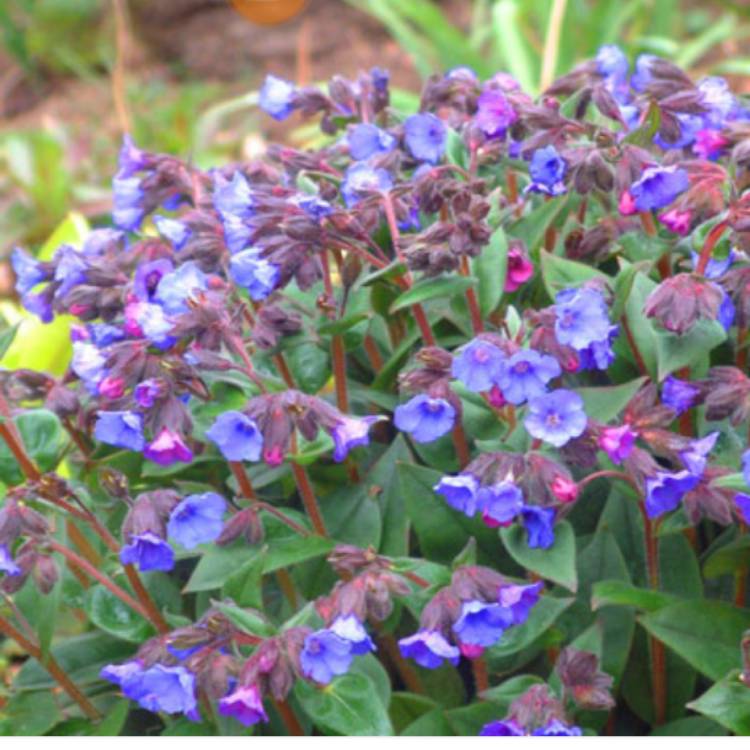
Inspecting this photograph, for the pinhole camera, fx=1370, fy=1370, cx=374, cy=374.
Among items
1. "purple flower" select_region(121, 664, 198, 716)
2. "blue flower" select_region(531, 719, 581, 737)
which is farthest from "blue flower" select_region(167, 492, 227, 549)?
"blue flower" select_region(531, 719, 581, 737)

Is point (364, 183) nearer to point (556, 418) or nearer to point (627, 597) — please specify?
point (556, 418)

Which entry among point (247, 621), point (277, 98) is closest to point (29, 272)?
point (277, 98)

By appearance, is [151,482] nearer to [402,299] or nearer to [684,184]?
[402,299]

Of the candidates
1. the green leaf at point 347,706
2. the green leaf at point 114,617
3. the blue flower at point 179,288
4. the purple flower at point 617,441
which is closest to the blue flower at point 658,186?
the purple flower at point 617,441

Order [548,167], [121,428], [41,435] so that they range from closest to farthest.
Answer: [121,428] → [548,167] → [41,435]

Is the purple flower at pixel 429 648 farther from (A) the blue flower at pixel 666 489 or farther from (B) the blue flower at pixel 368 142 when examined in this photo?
(B) the blue flower at pixel 368 142

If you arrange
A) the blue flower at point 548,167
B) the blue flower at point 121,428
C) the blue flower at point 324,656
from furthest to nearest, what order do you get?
1. the blue flower at point 548,167
2. the blue flower at point 121,428
3. the blue flower at point 324,656
